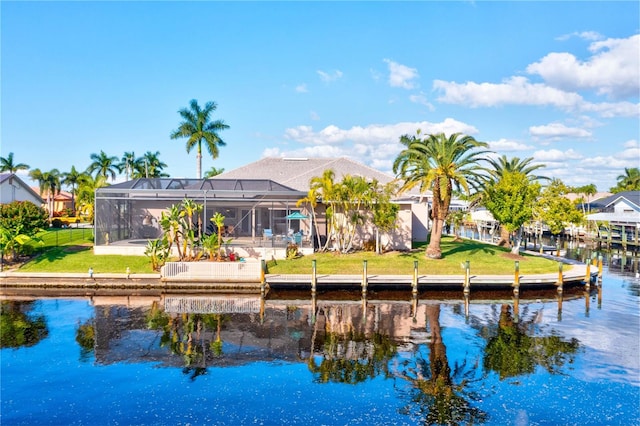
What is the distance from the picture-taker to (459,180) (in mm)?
31969

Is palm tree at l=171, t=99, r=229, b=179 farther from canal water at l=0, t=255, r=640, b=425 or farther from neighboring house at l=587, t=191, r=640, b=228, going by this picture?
neighboring house at l=587, t=191, r=640, b=228

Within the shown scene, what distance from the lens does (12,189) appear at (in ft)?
183

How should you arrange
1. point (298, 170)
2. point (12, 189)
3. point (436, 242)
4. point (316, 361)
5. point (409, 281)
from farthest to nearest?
point (12, 189) < point (298, 170) < point (436, 242) < point (409, 281) < point (316, 361)

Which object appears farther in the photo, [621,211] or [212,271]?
[621,211]

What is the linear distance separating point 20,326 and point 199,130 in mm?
→ 34145

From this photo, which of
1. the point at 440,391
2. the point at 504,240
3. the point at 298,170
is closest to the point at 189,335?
the point at 440,391

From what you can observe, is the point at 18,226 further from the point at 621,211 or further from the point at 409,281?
the point at 621,211

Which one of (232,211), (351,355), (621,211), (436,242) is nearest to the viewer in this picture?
(351,355)

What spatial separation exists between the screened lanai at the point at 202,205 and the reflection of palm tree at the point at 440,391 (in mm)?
18517

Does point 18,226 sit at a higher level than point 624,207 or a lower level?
lower

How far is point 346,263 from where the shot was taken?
105 feet

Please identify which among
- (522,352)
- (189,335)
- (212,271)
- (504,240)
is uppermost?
(504,240)

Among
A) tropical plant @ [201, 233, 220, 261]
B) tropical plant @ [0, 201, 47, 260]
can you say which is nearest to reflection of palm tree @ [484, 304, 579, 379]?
tropical plant @ [201, 233, 220, 261]

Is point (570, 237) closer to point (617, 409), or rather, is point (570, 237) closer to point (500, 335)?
point (500, 335)
